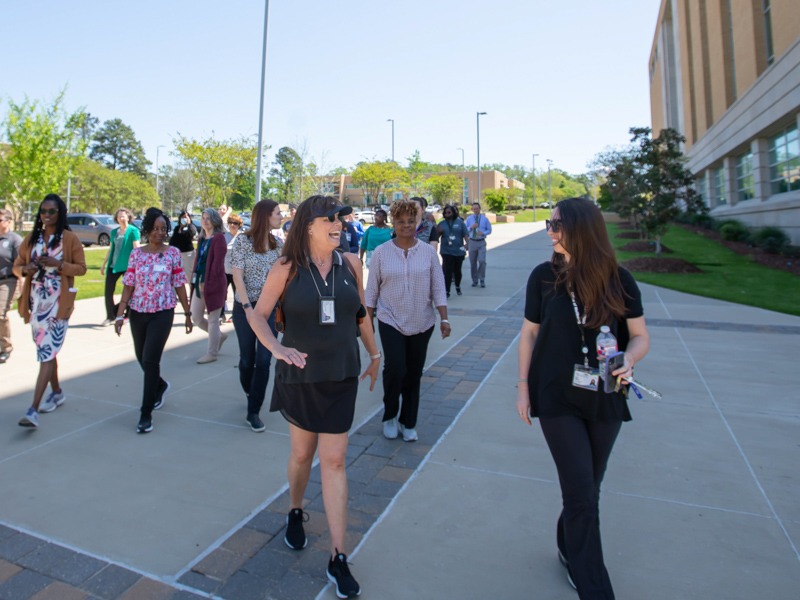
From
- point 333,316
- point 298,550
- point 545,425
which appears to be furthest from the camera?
point 298,550

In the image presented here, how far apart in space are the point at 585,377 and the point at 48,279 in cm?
436

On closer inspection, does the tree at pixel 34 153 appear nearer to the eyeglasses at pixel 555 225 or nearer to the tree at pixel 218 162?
the tree at pixel 218 162

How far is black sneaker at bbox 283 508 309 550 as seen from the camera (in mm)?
2916

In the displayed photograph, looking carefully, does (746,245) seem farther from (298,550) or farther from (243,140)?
(298,550)

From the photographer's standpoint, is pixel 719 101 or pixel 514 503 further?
pixel 719 101

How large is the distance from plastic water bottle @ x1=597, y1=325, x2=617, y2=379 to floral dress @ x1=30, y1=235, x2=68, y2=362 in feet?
13.8

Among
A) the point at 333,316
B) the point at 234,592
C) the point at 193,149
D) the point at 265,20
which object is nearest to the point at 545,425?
the point at 333,316

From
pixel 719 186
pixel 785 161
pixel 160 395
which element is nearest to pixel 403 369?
pixel 160 395

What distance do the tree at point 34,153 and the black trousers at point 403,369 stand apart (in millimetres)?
24349

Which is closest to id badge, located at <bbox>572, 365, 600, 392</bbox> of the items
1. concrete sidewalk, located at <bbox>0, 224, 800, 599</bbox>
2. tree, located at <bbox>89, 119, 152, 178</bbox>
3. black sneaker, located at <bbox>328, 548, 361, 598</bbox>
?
concrete sidewalk, located at <bbox>0, 224, 800, 599</bbox>

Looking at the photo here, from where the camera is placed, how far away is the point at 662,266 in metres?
15.9

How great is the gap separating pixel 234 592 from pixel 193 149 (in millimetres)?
20922

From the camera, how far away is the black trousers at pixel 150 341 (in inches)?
180

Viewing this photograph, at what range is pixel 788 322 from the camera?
8789 millimetres
